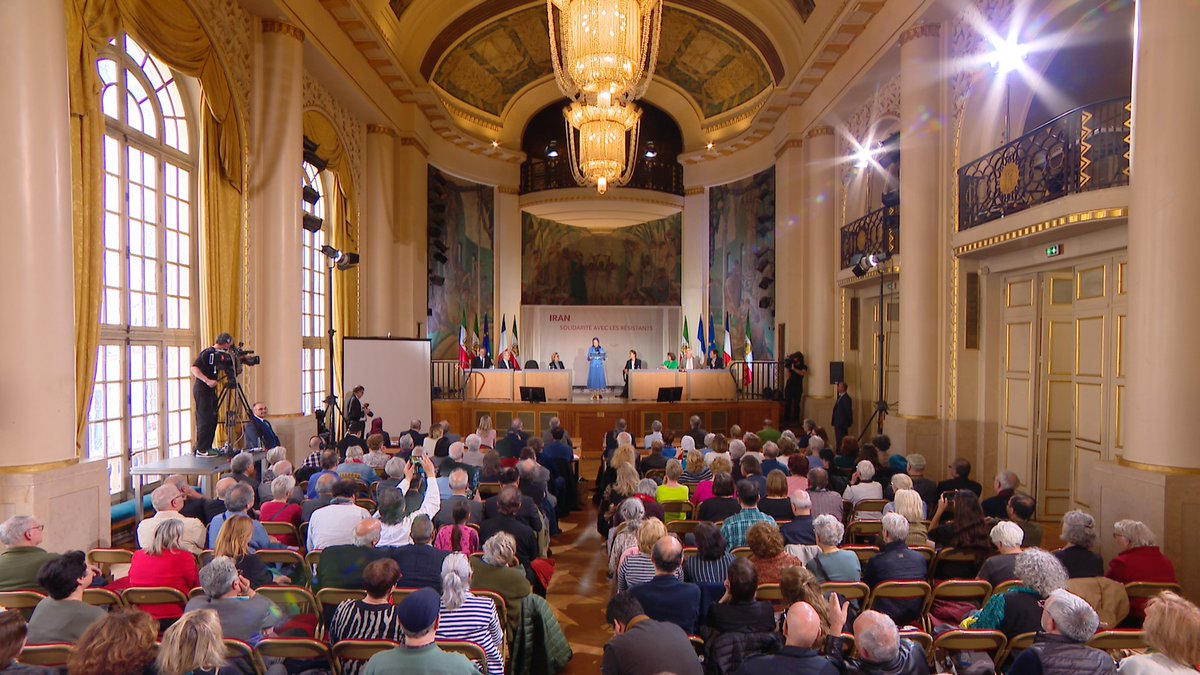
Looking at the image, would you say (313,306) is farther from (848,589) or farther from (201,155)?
(848,589)

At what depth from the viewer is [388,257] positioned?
15.4 m

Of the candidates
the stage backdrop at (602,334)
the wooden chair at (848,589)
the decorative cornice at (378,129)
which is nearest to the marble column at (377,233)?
the decorative cornice at (378,129)

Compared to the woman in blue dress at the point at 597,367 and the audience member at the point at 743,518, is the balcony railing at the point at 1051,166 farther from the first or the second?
the woman in blue dress at the point at 597,367

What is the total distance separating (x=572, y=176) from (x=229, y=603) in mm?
18547

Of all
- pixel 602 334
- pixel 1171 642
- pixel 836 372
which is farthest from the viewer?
pixel 602 334

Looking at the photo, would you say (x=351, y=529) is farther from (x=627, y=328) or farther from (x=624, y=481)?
(x=627, y=328)

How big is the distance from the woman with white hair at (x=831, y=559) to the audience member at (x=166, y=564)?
11.2ft

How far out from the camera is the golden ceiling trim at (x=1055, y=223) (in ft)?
21.5

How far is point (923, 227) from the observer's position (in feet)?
32.9

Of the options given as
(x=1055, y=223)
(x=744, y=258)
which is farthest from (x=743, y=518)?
(x=744, y=258)

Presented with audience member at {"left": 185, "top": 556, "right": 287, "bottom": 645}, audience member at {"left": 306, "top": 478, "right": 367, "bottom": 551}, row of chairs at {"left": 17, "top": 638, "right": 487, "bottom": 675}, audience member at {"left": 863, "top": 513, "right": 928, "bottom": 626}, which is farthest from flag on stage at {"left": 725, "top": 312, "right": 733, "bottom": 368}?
audience member at {"left": 185, "top": 556, "right": 287, "bottom": 645}

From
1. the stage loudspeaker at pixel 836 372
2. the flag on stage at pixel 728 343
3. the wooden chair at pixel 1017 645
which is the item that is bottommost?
the wooden chair at pixel 1017 645

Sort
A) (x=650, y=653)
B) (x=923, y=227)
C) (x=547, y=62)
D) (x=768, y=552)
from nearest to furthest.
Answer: (x=650, y=653)
(x=768, y=552)
(x=923, y=227)
(x=547, y=62)

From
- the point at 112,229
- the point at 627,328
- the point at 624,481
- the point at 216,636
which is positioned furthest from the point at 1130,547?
the point at 627,328
